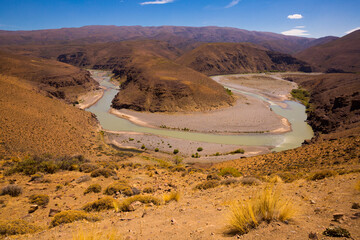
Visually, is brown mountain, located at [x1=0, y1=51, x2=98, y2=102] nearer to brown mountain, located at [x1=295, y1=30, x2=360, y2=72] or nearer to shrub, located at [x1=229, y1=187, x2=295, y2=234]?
shrub, located at [x1=229, y1=187, x2=295, y2=234]

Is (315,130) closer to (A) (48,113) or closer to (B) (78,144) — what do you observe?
(B) (78,144)

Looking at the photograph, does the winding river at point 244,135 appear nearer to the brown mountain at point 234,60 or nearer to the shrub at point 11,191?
the shrub at point 11,191

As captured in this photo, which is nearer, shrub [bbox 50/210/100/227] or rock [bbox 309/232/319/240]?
rock [bbox 309/232/319/240]

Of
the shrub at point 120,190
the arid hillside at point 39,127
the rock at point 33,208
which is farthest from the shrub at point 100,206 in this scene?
the arid hillside at point 39,127

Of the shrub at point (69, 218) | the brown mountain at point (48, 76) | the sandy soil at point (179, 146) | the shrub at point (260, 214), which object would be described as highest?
the brown mountain at point (48, 76)

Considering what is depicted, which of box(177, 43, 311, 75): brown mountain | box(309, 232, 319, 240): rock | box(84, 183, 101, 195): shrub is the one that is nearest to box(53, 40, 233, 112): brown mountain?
box(84, 183, 101, 195): shrub

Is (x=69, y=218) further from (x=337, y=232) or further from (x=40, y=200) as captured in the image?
(x=337, y=232)

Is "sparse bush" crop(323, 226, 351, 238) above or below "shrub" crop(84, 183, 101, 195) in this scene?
above
